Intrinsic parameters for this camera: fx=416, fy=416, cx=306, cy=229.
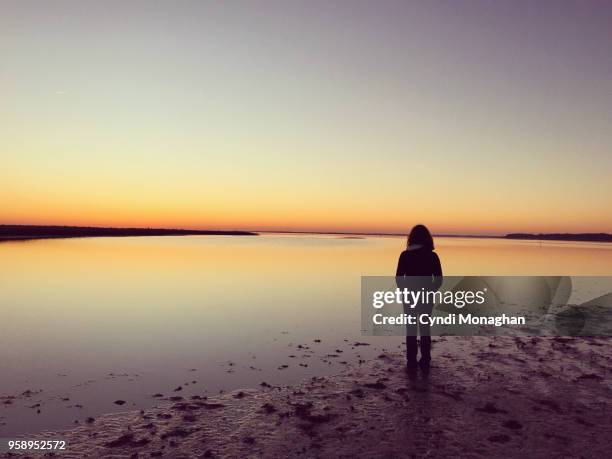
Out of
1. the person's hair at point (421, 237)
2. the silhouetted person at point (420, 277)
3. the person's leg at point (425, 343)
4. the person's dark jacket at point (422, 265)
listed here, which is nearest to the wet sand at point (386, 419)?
the person's leg at point (425, 343)

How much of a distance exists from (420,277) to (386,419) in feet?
12.5

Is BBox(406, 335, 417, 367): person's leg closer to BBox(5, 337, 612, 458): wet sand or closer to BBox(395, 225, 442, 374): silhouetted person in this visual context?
BBox(395, 225, 442, 374): silhouetted person

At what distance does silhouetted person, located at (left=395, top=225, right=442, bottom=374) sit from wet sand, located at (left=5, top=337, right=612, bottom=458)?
20.1 inches

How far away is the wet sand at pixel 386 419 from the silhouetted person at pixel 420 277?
0.51m

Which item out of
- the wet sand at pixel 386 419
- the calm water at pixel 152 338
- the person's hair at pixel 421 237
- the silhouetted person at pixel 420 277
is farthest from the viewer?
the person's hair at pixel 421 237

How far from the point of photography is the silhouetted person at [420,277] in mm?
10148

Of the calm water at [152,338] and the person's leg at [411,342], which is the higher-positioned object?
the person's leg at [411,342]

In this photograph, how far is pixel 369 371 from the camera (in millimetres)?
10188

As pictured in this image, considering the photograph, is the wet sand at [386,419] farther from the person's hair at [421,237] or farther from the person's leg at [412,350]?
the person's hair at [421,237]

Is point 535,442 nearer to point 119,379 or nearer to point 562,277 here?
point 119,379

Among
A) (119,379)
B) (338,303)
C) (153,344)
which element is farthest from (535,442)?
(338,303)

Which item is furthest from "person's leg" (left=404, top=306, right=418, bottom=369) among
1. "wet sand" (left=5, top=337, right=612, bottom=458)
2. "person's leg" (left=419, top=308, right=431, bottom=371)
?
"wet sand" (left=5, top=337, right=612, bottom=458)

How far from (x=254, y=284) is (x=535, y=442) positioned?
20468 millimetres

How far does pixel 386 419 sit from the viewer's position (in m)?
7.31
